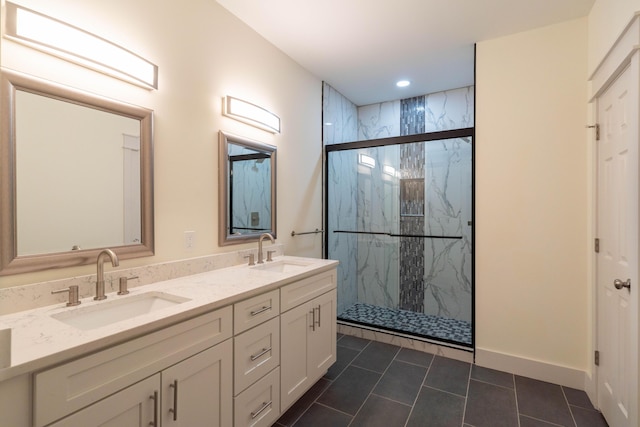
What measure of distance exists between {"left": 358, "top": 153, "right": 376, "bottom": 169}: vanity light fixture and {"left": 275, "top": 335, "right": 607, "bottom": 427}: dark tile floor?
211 cm

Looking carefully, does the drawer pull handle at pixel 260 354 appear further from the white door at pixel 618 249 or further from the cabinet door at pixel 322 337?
the white door at pixel 618 249

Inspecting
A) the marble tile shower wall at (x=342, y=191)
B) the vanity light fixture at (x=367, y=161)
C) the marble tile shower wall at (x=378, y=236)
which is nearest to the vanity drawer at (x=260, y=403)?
the marble tile shower wall at (x=342, y=191)

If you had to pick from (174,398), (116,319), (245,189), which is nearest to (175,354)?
(174,398)

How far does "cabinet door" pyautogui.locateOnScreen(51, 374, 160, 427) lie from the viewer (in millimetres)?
931

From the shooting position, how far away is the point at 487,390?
2168 mm

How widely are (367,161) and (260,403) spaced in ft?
8.99

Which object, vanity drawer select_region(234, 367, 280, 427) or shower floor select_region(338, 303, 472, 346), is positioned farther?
shower floor select_region(338, 303, 472, 346)

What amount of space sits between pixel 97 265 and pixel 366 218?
9.66ft

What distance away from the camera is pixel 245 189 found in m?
2.33

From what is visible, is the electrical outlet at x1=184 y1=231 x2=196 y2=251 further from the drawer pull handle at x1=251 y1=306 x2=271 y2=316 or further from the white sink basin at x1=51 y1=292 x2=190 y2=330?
the drawer pull handle at x1=251 y1=306 x2=271 y2=316

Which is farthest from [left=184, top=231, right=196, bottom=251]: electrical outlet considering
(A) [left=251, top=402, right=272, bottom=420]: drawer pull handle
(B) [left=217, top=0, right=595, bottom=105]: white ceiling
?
(B) [left=217, top=0, right=595, bottom=105]: white ceiling

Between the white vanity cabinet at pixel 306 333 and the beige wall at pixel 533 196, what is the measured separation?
1309 millimetres

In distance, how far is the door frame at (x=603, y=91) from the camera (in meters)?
1.45

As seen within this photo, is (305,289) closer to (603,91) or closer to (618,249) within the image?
(618,249)
